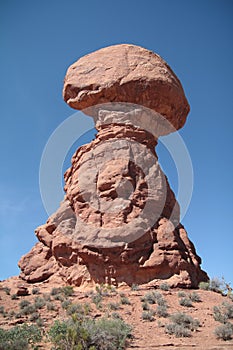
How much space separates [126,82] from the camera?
20016 millimetres

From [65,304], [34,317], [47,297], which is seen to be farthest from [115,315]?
[47,297]

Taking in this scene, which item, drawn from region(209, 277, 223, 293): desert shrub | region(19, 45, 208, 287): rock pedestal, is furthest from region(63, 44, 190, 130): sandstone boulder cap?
region(209, 277, 223, 293): desert shrub

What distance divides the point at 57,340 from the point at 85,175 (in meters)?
11.2

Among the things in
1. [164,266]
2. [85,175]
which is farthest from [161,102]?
[164,266]

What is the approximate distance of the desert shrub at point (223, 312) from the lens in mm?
11966

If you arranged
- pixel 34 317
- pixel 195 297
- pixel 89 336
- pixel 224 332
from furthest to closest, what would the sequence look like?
pixel 195 297
pixel 34 317
pixel 224 332
pixel 89 336

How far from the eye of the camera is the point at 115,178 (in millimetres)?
18016

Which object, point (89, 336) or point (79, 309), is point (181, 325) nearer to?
point (89, 336)

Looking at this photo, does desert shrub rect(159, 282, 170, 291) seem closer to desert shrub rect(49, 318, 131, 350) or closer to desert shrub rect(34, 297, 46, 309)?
desert shrub rect(34, 297, 46, 309)

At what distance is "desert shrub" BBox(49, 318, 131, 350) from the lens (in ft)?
28.8

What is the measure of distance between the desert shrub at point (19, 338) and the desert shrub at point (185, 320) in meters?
4.44

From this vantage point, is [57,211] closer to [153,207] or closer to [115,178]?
[115,178]

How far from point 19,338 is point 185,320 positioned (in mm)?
5445

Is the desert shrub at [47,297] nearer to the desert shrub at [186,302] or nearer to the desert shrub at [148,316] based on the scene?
the desert shrub at [148,316]
